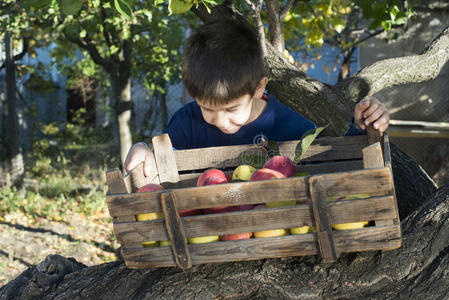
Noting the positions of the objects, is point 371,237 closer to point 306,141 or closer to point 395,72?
point 306,141

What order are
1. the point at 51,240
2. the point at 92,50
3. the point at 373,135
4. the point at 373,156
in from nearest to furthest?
the point at 373,156
the point at 373,135
the point at 51,240
the point at 92,50

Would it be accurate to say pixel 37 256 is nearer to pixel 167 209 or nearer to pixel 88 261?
pixel 88 261

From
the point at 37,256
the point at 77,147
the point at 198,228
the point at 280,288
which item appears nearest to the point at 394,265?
the point at 280,288

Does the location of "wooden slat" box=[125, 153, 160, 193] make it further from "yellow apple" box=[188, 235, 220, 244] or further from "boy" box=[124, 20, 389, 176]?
"yellow apple" box=[188, 235, 220, 244]

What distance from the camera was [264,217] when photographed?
1.37 meters

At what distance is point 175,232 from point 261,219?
24 cm

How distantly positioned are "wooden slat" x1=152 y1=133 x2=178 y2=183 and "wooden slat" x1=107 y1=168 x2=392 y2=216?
57 cm

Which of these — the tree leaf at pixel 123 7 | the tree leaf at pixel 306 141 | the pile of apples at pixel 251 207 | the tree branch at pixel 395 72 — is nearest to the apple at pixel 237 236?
the pile of apples at pixel 251 207

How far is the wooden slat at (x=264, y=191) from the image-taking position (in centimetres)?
132

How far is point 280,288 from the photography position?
5.07 ft

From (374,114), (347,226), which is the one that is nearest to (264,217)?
(347,226)

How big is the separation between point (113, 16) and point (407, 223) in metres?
4.30

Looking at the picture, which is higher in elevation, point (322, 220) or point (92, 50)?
point (92, 50)

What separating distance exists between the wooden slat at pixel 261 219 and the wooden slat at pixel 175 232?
2 centimetres
